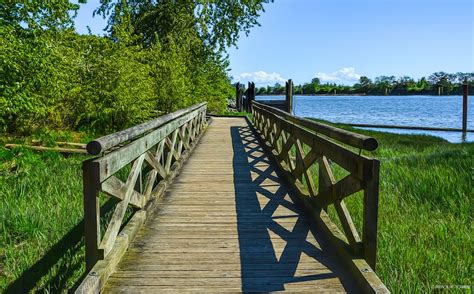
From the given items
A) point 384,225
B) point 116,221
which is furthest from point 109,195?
point 384,225

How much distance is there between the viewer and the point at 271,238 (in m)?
4.21

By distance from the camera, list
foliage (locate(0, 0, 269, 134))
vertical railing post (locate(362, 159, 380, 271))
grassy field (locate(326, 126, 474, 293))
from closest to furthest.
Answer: vertical railing post (locate(362, 159, 380, 271)), grassy field (locate(326, 126, 474, 293)), foliage (locate(0, 0, 269, 134))

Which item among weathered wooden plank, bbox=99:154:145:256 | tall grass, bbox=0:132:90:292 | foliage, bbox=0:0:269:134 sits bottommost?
tall grass, bbox=0:132:90:292

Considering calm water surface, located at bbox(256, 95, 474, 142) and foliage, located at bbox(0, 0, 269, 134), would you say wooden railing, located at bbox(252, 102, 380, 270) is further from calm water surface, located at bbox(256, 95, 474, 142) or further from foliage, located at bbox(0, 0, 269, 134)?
calm water surface, located at bbox(256, 95, 474, 142)

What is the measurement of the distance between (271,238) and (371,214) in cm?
125

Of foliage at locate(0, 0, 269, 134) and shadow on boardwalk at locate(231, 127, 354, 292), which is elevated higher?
foliage at locate(0, 0, 269, 134)

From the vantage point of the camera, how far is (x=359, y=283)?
3121 mm

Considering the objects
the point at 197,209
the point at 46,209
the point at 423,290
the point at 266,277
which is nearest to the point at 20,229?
the point at 46,209

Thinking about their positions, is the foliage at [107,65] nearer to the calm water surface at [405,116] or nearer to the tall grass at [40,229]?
the tall grass at [40,229]

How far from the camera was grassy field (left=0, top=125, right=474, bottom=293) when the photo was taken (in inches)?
155

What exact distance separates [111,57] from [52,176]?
245 inches

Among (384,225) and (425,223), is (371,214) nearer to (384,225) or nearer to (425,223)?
(384,225)

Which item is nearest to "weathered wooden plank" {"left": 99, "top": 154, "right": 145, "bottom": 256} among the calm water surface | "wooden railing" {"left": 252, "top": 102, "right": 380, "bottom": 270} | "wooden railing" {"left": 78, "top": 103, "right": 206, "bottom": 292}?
"wooden railing" {"left": 78, "top": 103, "right": 206, "bottom": 292}

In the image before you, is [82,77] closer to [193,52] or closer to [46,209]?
[46,209]
